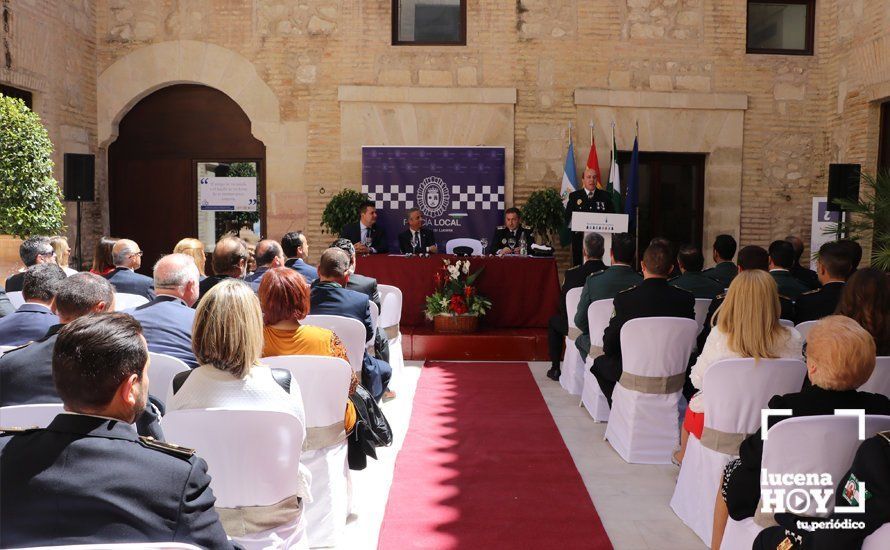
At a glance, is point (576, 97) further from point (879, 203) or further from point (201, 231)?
point (201, 231)

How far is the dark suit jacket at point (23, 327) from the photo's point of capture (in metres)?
3.50

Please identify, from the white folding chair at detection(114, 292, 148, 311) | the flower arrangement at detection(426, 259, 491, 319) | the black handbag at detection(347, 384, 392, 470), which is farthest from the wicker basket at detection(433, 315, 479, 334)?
the black handbag at detection(347, 384, 392, 470)

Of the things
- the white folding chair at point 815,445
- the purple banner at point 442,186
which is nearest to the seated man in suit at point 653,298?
the white folding chair at point 815,445

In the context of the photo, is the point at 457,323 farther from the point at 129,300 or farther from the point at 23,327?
the point at 23,327

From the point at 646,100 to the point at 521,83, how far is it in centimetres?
170

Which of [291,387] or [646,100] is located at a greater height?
[646,100]

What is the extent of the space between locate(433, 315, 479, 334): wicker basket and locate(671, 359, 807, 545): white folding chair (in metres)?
4.50

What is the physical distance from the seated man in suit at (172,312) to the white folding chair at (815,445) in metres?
2.22

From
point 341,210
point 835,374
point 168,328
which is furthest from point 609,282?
point 341,210

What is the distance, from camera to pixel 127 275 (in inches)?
212

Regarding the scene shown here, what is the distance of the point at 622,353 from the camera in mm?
4754

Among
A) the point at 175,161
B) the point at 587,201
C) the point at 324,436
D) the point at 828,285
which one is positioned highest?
the point at 175,161

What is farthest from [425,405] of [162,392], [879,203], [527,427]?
[879,203]

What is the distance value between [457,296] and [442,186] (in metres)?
3.12
